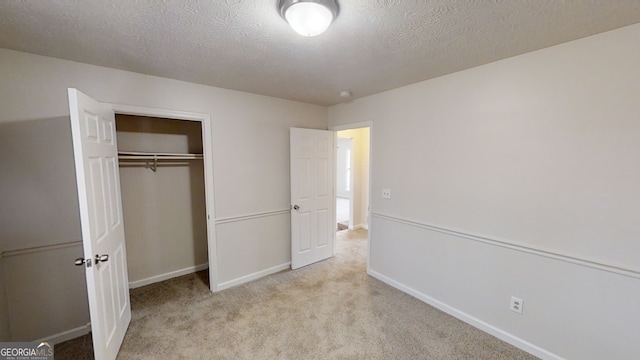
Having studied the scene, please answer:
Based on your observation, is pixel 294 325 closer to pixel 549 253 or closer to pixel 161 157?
pixel 549 253

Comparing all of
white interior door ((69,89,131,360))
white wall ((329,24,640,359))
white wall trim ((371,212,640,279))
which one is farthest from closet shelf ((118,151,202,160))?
white wall trim ((371,212,640,279))

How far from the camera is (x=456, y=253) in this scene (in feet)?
7.70

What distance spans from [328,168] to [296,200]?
2.28 ft

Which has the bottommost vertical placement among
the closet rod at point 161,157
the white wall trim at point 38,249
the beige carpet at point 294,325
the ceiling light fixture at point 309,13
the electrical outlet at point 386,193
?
the beige carpet at point 294,325

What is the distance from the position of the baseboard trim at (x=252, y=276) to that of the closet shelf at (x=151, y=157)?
5.03 feet

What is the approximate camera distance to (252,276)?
10.1ft

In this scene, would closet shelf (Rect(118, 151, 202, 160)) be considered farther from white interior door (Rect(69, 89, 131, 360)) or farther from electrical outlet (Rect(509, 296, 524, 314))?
electrical outlet (Rect(509, 296, 524, 314))

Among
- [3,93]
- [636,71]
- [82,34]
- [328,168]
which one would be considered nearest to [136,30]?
[82,34]

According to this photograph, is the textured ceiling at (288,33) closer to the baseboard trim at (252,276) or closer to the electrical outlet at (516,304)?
the electrical outlet at (516,304)

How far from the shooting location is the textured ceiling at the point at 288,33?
127 cm

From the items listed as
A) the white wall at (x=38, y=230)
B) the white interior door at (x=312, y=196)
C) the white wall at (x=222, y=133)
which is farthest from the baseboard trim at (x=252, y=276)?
the white wall at (x=38, y=230)

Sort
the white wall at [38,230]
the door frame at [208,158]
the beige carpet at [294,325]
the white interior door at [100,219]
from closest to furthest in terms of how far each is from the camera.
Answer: the white interior door at [100,219]
the white wall at [38,230]
the beige carpet at [294,325]
the door frame at [208,158]

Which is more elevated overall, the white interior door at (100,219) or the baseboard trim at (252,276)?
the white interior door at (100,219)

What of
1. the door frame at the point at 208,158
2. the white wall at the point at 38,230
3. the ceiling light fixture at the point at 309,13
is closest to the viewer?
the ceiling light fixture at the point at 309,13
